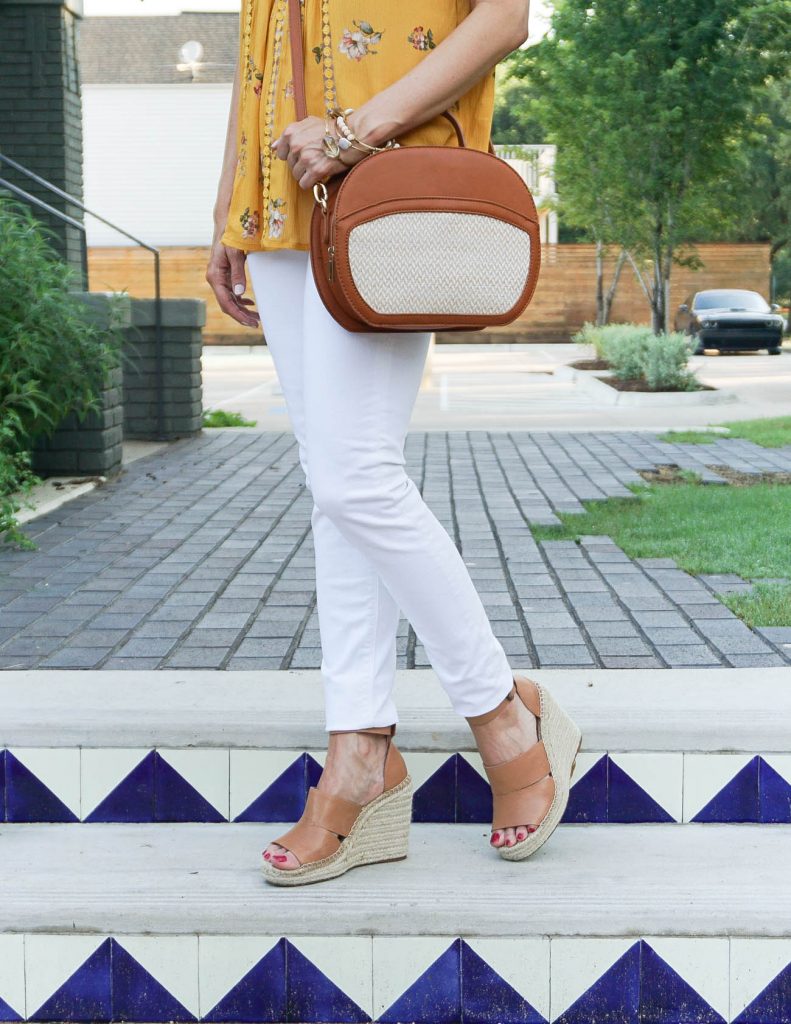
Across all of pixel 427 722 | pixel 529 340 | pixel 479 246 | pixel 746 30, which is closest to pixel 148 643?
pixel 427 722

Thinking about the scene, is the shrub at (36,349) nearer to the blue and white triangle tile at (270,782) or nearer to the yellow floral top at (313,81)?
the blue and white triangle tile at (270,782)

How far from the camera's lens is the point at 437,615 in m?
2.19

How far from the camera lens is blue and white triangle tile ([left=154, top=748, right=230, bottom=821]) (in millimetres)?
2574

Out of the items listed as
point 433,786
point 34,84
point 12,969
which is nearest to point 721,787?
point 433,786

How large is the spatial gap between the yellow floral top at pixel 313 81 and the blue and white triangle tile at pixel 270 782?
0.99 m

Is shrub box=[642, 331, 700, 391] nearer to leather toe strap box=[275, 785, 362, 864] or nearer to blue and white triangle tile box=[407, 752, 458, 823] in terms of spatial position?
blue and white triangle tile box=[407, 752, 458, 823]

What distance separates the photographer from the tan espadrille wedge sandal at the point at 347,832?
226cm

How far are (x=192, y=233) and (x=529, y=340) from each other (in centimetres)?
1382

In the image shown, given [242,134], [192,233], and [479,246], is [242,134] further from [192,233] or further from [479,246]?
[192,233]

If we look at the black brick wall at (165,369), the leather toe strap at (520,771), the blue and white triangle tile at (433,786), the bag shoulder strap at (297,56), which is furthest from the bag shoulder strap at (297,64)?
the black brick wall at (165,369)

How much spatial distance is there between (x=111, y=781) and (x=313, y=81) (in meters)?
1.37

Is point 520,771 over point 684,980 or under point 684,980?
over

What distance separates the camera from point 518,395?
16.1 m

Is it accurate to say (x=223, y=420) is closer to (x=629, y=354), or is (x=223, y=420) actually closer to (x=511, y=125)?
(x=629, y=354)
